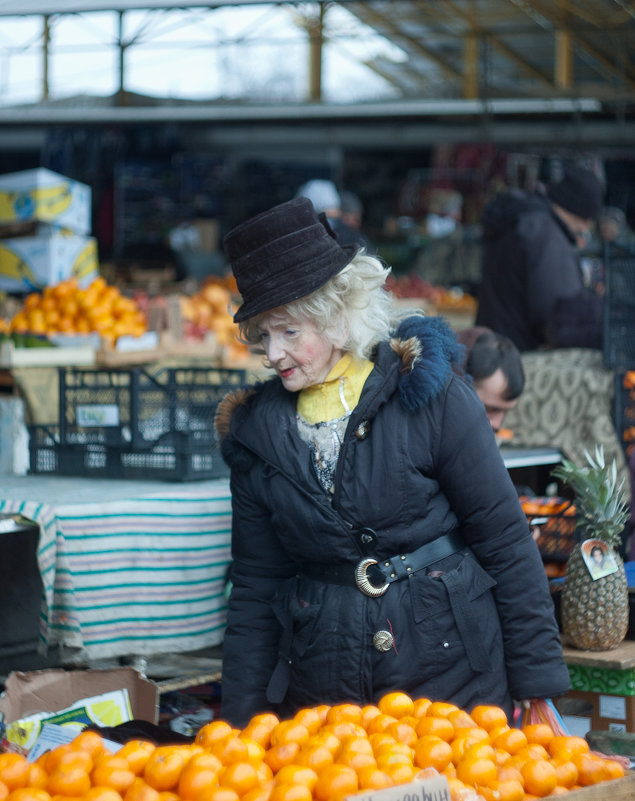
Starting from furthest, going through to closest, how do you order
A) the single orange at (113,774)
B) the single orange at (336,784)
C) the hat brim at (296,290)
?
1. the hat brim at (296,290)
2. the single orange at (113,774)
3. the single orange at (336,784)

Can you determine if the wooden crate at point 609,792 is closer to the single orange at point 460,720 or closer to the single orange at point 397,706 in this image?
the single orange at point 460,720

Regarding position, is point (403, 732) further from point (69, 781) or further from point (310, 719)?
point (69, 781)

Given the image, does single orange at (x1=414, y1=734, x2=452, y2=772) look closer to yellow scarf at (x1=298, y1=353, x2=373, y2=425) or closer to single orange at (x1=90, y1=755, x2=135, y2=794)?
single orange at (x1=90, y1=755, x2=135, y2=794)

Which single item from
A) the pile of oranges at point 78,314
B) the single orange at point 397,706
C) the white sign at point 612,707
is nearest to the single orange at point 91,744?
the single orange at point 397,706

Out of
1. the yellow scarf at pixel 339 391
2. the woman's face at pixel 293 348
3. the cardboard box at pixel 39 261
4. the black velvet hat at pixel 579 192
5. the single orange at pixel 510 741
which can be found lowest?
the single orange at pixel 510 741

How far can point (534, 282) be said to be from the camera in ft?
15.5

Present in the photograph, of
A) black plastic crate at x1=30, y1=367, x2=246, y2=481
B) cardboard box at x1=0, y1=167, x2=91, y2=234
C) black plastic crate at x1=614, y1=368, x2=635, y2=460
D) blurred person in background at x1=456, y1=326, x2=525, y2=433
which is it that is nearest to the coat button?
blurred person in background at x1=456, y1=326, x2=525, y2=433

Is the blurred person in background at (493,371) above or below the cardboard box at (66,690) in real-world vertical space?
above

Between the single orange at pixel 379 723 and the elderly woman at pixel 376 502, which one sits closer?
the single orange at pixel 379 723

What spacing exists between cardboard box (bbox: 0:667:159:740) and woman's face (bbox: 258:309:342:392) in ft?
2.85

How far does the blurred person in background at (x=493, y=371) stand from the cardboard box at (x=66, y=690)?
125 centimetres

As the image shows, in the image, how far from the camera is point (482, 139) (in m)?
10.2

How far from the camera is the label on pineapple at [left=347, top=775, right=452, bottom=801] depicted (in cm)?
144

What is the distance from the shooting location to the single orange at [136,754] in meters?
1.72
